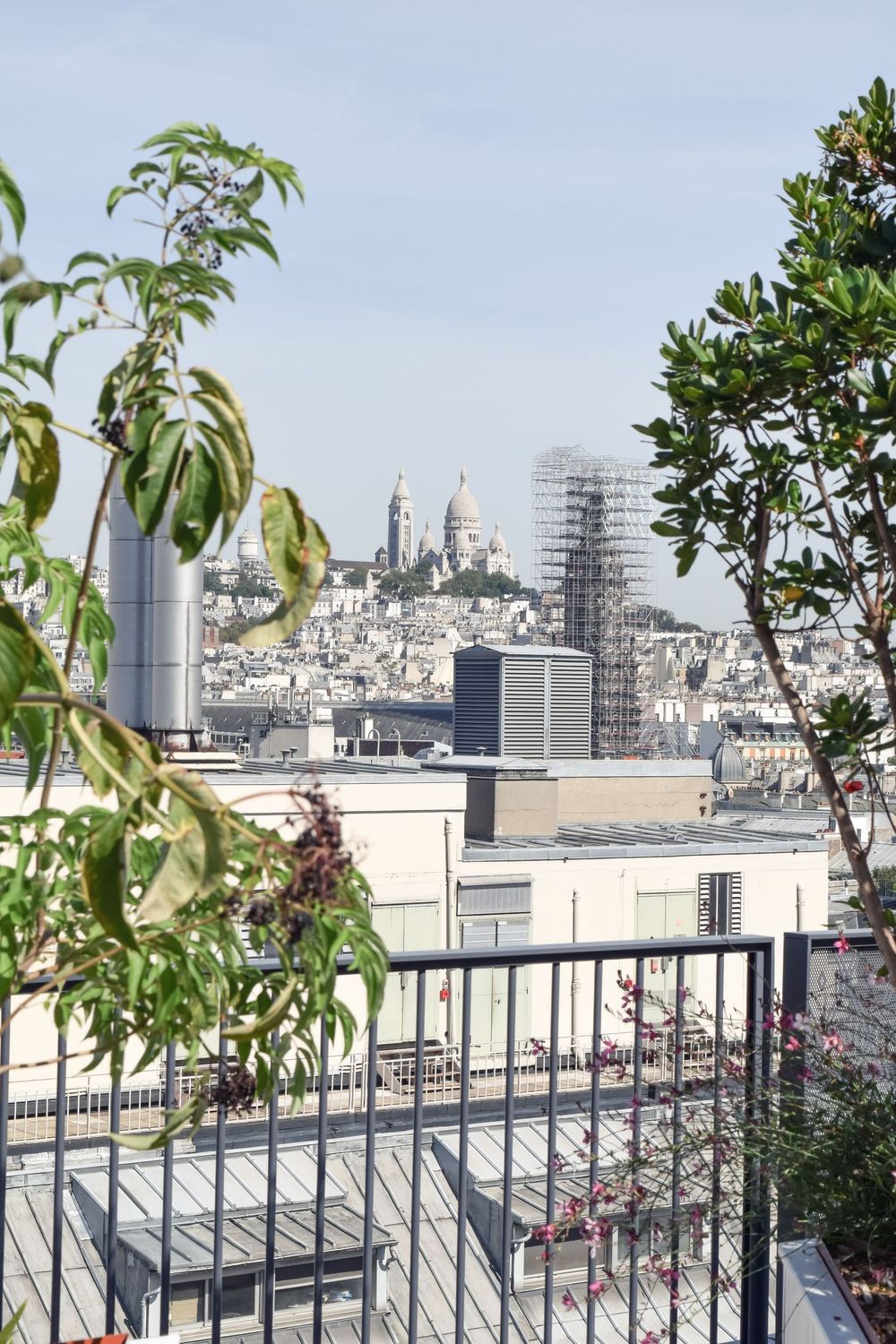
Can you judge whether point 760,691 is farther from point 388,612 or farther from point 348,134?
point 348,134

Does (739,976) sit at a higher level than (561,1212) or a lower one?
lower

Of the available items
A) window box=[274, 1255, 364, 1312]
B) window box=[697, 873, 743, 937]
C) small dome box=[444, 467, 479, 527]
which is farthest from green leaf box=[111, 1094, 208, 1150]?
small dome box=[444, 467, 479, 527]

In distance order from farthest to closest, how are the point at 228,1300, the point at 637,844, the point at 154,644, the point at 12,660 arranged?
the point at 637,844
the point at 154,644
the point at 228,1300
the point at 12,660

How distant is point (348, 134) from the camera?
341 cm

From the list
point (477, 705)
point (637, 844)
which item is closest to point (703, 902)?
point (637, 844)

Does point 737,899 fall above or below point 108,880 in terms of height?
below

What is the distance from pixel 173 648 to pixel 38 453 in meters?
19.9

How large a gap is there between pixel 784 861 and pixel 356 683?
74501 mm

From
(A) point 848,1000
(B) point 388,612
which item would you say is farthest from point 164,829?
(B) point 388,612

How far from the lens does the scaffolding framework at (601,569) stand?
60312 mm

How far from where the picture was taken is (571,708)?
151ft

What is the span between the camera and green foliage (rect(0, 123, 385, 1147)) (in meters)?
1.04

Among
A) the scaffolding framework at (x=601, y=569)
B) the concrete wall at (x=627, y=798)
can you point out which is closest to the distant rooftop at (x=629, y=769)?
the concrete wall at (x=627, y=798)

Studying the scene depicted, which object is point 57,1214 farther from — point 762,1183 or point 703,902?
point 703,902
